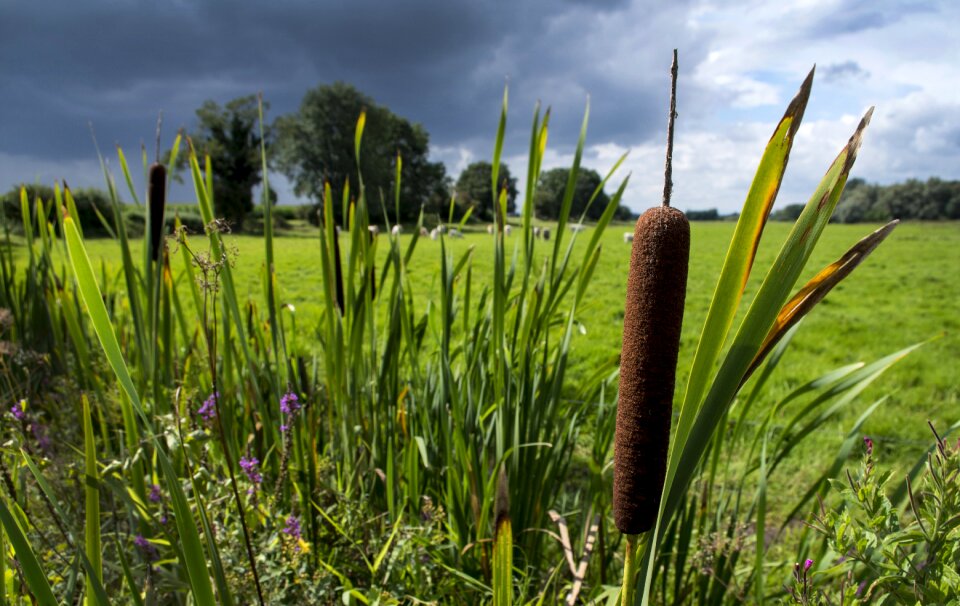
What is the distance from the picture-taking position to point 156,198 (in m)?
1.56

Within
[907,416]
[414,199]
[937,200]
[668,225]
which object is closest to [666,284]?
[668,225]

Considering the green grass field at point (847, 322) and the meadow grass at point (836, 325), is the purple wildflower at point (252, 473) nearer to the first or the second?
the meadow grass at point (836, 325)

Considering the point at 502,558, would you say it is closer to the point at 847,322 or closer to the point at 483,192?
the point at 483,192

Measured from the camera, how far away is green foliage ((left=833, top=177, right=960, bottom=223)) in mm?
41812

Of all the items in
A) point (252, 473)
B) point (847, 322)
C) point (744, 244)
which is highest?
point (744, 244)

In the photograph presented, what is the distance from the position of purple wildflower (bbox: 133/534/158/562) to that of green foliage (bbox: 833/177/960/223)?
48599mm

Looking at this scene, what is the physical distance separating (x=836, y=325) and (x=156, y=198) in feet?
31.3

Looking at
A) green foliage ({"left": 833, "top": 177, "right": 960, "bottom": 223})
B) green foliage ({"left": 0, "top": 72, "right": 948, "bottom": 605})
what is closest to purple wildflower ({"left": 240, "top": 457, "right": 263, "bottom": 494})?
green foliage ({"left": 0, "top": 72, "right": 948, "bottom": 605})

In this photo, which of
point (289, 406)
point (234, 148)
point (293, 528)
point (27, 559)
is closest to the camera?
point (27, 559)

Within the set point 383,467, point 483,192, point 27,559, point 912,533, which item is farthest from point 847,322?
point 27,559

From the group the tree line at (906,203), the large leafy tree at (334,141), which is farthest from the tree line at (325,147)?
the tree line at (906,203)

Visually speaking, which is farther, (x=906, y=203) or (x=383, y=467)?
(x=906, y=203)

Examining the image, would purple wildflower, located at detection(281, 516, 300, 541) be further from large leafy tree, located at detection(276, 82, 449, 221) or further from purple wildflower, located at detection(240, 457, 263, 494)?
large leafy tree, located at detection(276, 82, 449, 221)

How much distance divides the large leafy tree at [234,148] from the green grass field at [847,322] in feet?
62.6
